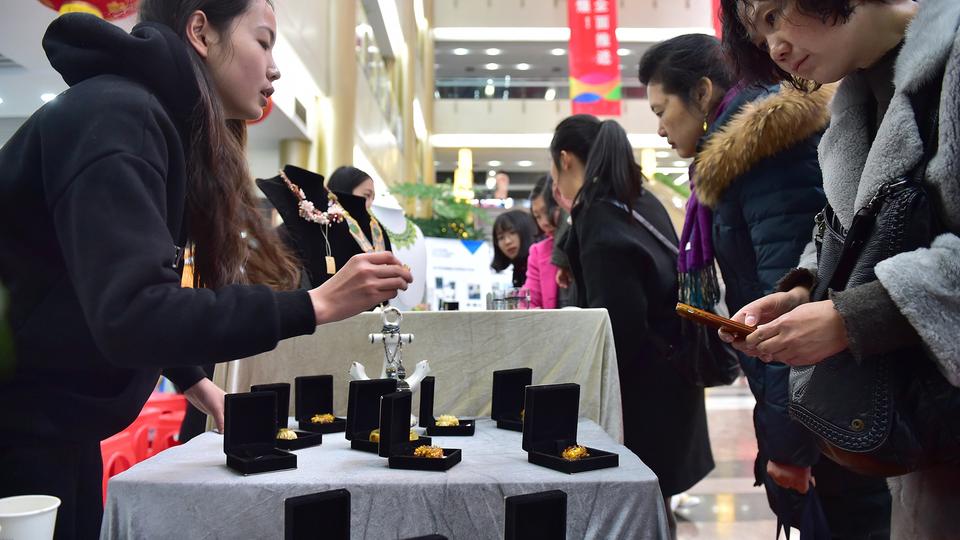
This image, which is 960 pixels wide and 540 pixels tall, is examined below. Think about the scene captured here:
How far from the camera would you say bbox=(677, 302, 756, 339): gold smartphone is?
2.97 ft

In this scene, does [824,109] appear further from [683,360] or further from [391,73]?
[391,73]

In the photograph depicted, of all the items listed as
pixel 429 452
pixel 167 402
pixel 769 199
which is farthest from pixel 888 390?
pixel 167 402

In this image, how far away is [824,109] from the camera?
1.52m

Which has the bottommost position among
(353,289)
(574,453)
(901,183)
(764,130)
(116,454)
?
(116,454)

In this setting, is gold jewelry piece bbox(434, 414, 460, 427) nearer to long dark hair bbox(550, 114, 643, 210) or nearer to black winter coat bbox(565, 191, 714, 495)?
black winter coat bbox(565, 191, 714, 495)

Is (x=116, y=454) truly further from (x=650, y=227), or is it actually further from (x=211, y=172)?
(x=650, y=227)

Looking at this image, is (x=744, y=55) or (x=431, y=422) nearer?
(x=744, y=55)

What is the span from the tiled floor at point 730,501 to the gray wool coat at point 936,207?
195 cm

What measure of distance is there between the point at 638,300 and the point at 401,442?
41.3 inches

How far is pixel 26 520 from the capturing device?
70cm

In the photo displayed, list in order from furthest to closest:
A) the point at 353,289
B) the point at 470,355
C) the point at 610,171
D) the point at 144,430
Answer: the point at 144,430 → the point at 610,171 → the point at 470,355 → the point at 353,289

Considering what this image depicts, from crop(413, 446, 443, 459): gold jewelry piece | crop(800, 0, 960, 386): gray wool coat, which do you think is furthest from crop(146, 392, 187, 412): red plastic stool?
crop(800, 0, 960, 386): gray wool coat

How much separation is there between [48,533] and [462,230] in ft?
13.9

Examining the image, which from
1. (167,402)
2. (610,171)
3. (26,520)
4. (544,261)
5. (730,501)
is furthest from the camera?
(730,501)
